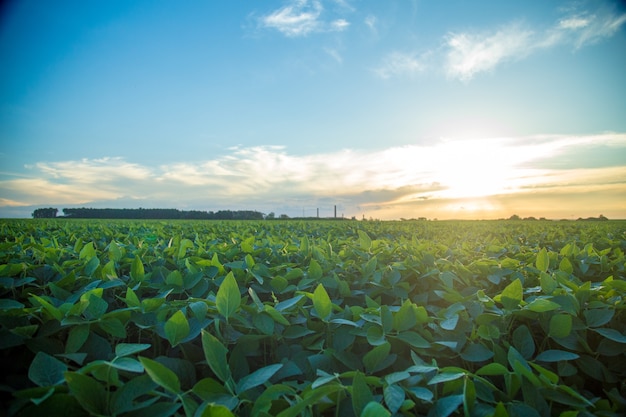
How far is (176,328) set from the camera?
53.6 inches

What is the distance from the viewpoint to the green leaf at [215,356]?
121 cm

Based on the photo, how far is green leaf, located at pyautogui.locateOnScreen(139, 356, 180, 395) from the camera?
3.40 ft

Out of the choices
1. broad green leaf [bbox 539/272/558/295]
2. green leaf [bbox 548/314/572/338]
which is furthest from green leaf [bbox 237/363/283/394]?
broad green leaf [bbox 539/272/558/295]

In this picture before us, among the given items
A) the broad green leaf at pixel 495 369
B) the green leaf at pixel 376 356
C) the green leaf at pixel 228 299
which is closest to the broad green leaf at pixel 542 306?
the broad green leaf at pixel 495 369

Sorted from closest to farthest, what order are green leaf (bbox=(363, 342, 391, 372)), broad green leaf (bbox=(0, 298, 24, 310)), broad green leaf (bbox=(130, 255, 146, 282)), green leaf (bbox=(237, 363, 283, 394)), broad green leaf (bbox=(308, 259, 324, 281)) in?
1. green leaf (bbox=(237, 363, 283, 394))
2. green leaf (bbox=(363, 342, 391, 372))
3. broad green leaf (bbox=(0, 298, 24, 310))
4. broad green leaf (bbox=(130, 255, 146, 282))
5. broad green leaf (bbox=(308, 259, 324, 281))

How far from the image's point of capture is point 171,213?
47.3 metres

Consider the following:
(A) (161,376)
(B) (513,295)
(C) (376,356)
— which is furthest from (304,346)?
(B) (513,295)

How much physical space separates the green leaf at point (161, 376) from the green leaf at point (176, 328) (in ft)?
0.91

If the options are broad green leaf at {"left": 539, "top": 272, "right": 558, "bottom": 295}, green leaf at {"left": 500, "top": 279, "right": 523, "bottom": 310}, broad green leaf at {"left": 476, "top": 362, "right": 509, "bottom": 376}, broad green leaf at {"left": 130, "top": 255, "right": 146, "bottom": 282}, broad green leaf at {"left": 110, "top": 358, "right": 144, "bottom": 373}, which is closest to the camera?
broad green leaf at {"left": 110, "top": 358, "right": 144, "bottom": 373}

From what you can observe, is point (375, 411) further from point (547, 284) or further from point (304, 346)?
point (547, 284)

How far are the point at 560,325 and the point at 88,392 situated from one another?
6.01 ft

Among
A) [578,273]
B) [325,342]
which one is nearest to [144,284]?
[325,342]

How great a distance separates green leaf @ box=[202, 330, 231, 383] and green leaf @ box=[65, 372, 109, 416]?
0.96ft

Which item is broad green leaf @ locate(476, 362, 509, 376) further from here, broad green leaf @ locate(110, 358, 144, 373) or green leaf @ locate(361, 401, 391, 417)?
broad green leaf @ locate(110, 358, 144, 373)
